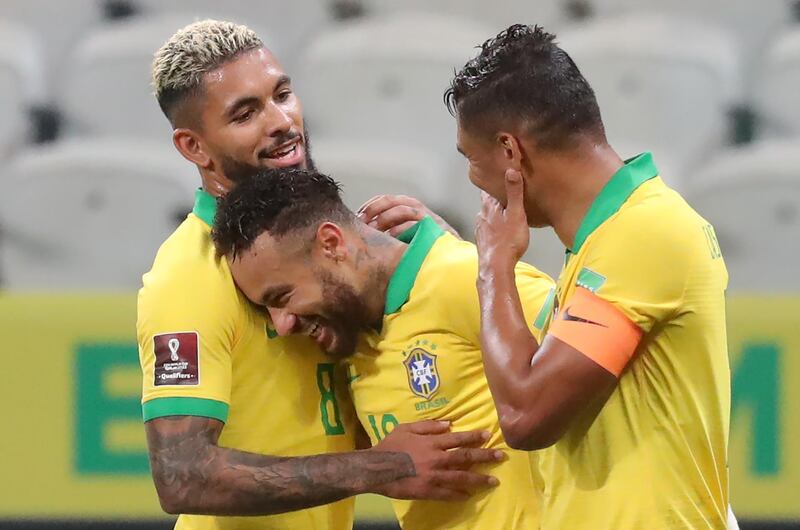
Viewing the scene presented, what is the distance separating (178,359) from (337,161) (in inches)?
83.8

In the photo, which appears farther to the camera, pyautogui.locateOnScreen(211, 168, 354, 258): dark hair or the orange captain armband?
pyautogui.locateOnScreen(211, 168, 354, 258): dark hair

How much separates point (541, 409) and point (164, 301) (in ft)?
2.47

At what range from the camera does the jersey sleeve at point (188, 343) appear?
2.17 meters

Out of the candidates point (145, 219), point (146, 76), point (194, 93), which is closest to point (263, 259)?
point (194, 93)

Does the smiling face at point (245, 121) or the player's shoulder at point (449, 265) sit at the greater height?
the smiling face at point (245, 121)

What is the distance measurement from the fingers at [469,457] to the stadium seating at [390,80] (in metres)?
2.52

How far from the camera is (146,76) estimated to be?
482 centimetres

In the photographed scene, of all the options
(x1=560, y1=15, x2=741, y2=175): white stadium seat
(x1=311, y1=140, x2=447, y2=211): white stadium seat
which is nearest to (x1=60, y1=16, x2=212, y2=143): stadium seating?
(x1=311, y1=140, x2=447, y2=211): white stadium seat

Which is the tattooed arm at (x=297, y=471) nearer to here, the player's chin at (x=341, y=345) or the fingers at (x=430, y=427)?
the fingers at (x=430, y=427)

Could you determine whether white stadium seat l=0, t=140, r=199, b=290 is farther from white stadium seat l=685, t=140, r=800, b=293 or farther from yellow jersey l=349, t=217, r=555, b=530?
yellow jersey l=349, t=217, r=555, b=530

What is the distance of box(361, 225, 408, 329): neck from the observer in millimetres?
2219

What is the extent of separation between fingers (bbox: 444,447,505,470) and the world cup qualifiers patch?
17.8 inches

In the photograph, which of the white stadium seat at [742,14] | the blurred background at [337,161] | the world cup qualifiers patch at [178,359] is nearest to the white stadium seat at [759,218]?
the blurred background at [337,161]

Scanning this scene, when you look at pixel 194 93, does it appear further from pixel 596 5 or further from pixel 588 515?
pixel 596 5
